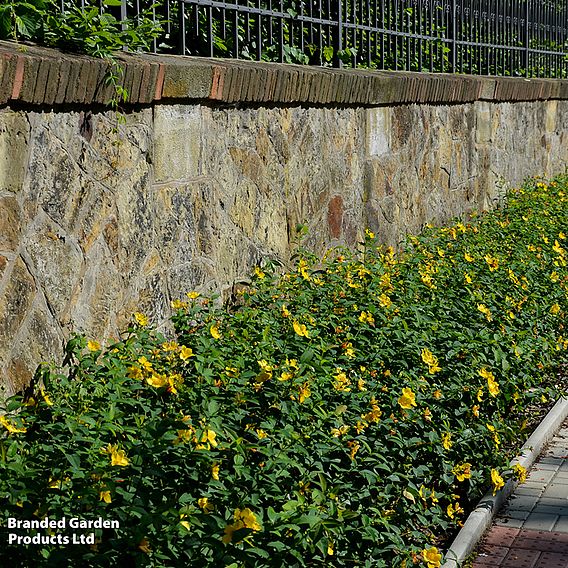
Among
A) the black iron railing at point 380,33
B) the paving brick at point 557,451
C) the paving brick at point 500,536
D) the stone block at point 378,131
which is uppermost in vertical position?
the black iron railing at point 380,33

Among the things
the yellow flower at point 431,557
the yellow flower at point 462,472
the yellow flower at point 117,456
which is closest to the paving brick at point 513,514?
the yellow flower at point 462,472

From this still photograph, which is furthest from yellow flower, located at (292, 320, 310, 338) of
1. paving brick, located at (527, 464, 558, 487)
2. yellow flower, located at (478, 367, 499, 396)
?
paving brick, located at (527, 464, 558, 487)

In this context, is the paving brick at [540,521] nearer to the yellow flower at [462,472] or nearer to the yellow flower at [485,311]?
the yellow flower at [462,472]

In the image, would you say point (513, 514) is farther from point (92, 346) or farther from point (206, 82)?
point (206, 82)

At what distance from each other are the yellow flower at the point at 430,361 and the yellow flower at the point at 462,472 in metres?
0.39

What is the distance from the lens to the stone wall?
3.72m

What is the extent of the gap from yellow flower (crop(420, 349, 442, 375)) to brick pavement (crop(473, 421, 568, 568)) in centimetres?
58

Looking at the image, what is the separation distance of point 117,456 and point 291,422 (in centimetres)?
78

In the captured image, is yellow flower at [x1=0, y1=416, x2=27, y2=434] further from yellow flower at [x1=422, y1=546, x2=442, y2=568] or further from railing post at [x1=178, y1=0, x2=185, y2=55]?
railing post at [x1=178, y1=0, x2=185, y2=55]

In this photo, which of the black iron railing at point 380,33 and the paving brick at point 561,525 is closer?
the paving brick at point 561,525

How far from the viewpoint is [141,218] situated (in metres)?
4.46

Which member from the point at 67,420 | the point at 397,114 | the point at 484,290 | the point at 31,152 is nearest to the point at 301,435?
the point at 67,420

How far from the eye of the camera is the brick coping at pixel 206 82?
3.69m

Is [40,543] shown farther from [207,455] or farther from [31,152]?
[31,152]
